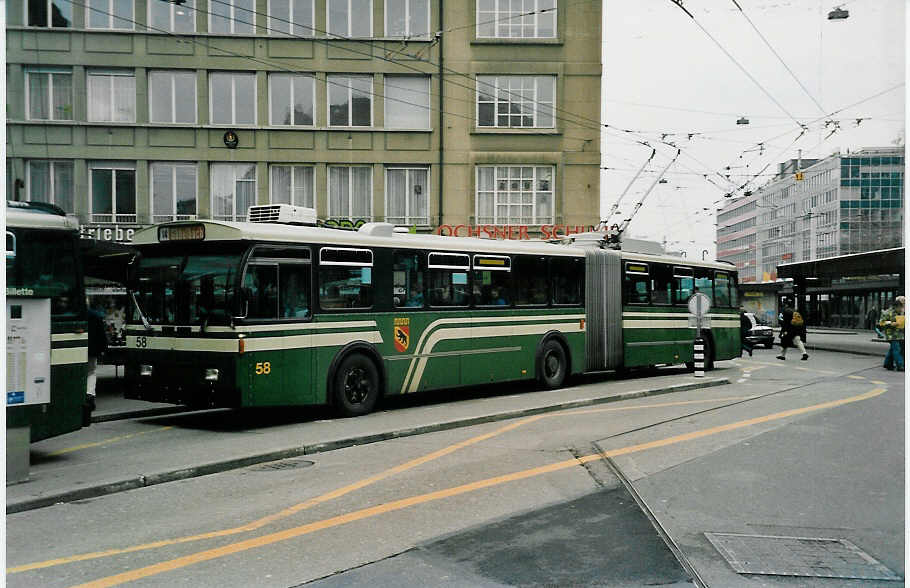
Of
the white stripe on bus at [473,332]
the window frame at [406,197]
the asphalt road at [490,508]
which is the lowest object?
the asphalt road at [490,508]

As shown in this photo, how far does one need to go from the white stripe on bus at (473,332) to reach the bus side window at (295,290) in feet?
8.61

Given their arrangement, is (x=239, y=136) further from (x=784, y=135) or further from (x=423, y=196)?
(x=784, y=135)

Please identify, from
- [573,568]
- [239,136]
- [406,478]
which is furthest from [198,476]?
[239,136]

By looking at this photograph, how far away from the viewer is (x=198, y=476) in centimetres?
902

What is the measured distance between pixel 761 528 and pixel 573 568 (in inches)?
75.1

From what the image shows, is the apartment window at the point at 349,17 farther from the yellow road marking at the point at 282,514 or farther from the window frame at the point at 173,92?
the yellow road marking at the point at 282,514

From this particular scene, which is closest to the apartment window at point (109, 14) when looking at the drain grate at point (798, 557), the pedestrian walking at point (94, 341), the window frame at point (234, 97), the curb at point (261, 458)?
the window frame at point (234, 97)

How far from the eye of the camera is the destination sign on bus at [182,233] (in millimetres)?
12328

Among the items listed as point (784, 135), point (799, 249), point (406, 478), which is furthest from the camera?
point (799, 249)

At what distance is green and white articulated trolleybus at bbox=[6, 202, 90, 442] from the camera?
28.2 ft

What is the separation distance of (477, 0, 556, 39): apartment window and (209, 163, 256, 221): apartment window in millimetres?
9625

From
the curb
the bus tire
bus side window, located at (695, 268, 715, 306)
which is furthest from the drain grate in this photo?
bus side window, located at (695, 268, 715, 306)

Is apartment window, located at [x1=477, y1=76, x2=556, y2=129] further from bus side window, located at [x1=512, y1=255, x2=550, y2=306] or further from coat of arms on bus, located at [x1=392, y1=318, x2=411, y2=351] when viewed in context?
coat of arms on bus, located at [x1=392, y1=318, x2=411, y2=351]

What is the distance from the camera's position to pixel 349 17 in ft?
102
